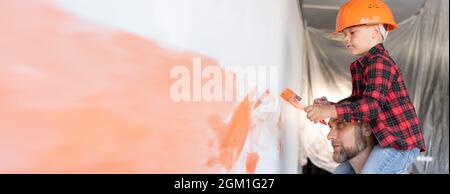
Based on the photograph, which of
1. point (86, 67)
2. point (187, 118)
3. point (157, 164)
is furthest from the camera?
point (187, 118)

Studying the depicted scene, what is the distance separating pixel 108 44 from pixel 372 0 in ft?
3.20

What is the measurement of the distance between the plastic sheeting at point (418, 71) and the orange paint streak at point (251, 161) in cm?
191

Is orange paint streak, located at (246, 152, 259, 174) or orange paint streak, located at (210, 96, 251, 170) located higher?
orange paint streak, located at (210, 96, 251, 170)

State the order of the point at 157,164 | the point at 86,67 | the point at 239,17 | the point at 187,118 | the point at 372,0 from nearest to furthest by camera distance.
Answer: the point at 86,67 < the point at 157,164 < the point at 187,118 < the point at 239,17 < the point at 372,0

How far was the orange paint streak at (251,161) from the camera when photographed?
151 centimetres

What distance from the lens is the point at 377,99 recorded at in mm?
1319

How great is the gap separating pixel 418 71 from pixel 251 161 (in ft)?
7.27

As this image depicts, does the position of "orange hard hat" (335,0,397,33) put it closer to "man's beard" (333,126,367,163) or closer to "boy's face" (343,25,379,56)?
"boy's face" (343,25,379,56)

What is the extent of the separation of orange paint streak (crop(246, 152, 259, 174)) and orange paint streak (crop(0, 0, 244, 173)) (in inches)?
19.2

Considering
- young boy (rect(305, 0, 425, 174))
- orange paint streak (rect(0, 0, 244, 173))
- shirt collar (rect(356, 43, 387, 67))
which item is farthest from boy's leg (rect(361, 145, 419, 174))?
orange paint streak (rect(0, 0, 244, 173))

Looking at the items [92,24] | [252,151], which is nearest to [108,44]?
[92,24]

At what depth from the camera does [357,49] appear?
4.93ft

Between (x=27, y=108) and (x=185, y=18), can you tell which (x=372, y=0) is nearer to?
(x=185, y=18)

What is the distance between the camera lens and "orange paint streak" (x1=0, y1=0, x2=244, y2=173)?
66 centimetres
